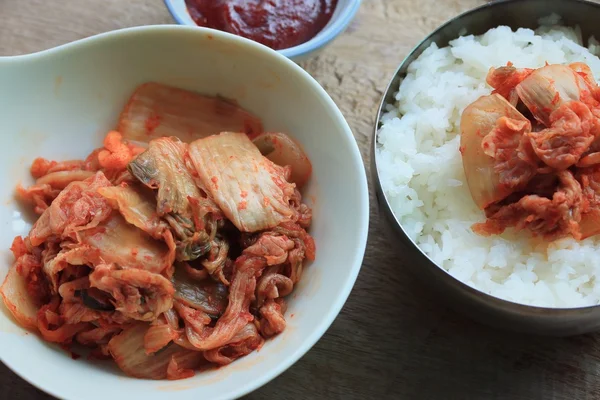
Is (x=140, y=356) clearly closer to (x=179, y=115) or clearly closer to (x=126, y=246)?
(x=126, y=246)

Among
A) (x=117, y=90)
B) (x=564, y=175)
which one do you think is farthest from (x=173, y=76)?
(x=564, y=175)

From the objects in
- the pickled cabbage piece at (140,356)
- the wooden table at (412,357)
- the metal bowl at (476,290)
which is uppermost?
the metal bowl at (476,290)

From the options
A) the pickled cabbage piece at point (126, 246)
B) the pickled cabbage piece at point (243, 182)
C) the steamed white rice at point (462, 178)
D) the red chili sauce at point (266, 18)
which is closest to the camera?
the pickled cabbage piece at point (126, 246)

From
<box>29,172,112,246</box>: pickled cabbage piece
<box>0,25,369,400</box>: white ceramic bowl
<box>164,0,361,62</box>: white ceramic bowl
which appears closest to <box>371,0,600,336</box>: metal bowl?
<box>0,25,369,400</box>: white ceramic bowl

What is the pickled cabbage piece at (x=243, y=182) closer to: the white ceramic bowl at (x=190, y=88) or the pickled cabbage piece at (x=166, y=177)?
the pickled cabbage piece at (x=166, y=177)

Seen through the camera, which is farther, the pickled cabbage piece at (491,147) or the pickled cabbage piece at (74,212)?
the pickled cabbage piece at (491,147)

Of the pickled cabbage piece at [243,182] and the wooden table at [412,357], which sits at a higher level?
the pickled cabbage piece at [243,182]

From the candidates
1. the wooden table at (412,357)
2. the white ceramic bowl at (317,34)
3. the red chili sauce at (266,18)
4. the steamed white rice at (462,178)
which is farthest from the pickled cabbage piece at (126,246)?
the red chili sauce at (266,18)
